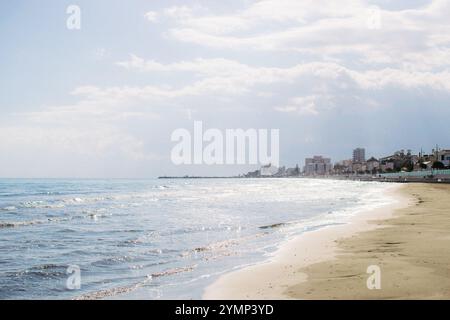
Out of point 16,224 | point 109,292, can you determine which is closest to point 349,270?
point 109,292

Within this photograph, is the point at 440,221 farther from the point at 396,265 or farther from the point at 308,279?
the point at 308,279

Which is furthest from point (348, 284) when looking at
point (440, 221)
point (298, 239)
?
point (440, 221)

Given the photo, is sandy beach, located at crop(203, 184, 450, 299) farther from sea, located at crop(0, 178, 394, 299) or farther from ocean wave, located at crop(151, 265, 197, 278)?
ocean wave, located at crop(151, 265, 197, 278)

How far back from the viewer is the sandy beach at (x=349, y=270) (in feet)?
32.3

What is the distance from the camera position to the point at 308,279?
11.5 metres

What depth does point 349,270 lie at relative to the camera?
12.2 metres

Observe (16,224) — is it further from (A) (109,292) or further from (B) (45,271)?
(A) (109,292)

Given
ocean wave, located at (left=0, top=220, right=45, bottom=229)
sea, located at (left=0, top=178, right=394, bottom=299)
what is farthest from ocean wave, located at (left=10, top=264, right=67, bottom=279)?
ocean wave, located at (left=0, top=220, right=45, bottom=229)

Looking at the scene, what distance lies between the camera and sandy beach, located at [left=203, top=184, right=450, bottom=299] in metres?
9.84

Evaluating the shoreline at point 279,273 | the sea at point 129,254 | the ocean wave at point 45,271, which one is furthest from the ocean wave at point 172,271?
the ocean wave at point 45,271

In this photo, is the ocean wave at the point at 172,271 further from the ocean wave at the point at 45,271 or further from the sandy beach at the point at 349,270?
the ocean wave at the point at 45,271
